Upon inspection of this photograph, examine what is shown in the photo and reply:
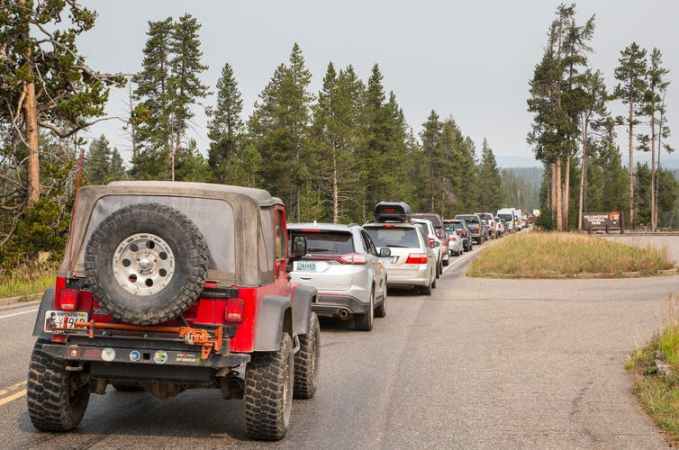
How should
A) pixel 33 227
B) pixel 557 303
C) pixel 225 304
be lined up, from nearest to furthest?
pixel 225 304
pixel 557 303
pixel 33 227

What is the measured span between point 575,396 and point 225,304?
4.09 m

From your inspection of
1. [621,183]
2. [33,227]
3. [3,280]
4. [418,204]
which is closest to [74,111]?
[33,227]

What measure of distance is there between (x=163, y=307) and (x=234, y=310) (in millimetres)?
538

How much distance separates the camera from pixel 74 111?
28.6m

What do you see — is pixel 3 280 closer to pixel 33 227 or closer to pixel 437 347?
pixel 33 227

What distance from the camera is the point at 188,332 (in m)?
5.75

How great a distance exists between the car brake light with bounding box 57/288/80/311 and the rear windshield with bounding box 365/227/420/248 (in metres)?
13.5

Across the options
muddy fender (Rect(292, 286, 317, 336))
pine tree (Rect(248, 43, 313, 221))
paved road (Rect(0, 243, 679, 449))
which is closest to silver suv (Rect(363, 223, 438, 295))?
paved road (Rect(0, 243, 679, 449))

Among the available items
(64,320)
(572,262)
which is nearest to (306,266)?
(64,320)

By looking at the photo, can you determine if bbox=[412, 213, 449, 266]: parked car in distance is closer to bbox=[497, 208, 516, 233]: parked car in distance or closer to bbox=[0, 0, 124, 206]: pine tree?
bbox=[0, 0, 124, 206]: pine tree

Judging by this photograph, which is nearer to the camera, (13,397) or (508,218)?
(13,397)

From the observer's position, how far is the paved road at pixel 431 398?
20.9 ft

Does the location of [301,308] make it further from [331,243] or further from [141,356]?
[331,243]

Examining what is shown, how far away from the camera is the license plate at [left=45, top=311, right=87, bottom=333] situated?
590 centimetres
